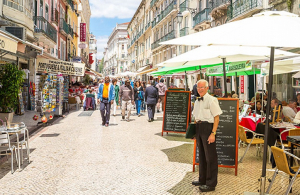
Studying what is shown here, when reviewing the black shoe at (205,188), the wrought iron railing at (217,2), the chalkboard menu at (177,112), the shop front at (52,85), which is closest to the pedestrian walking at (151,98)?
the chalkboard menu at (177,112)

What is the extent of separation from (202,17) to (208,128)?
2356cm

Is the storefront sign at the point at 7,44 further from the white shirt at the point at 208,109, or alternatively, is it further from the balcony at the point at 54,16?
the balcony at the point at 54,16

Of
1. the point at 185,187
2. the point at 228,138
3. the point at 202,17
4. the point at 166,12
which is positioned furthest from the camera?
the point at 166,12

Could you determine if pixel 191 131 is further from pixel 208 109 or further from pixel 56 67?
pixel 56 67

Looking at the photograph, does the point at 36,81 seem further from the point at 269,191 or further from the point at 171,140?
the point at 269,191

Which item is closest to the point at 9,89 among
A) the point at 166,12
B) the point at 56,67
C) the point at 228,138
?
the point at 56,67

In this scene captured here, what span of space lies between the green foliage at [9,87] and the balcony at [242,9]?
12.7 m

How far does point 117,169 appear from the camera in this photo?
231 inches

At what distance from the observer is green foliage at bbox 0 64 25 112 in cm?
1144

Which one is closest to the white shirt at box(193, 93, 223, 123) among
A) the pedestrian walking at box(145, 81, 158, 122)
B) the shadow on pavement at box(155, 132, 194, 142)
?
the shadow on pavement at box(155, 132, 194, 142)

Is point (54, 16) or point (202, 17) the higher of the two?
point (202, 17)

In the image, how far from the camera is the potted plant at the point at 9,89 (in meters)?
11.4

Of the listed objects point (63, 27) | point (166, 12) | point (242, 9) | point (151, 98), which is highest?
point (166, 12)

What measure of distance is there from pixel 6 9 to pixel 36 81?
18.2 feet
